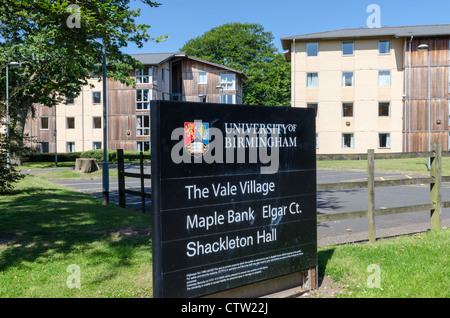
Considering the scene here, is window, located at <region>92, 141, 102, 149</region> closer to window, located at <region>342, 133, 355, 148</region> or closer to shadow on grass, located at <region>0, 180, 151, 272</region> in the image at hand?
window, located at <region>342, 133, 355, 148</region>

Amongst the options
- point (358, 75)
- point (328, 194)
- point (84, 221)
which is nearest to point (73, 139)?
point (358, 75)

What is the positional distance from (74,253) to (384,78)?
40.5m

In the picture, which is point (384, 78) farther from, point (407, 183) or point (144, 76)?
point (407, 183)

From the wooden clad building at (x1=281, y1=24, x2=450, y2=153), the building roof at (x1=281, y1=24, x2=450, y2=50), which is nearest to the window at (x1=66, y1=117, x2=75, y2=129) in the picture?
the building roof at (x1=281, y1=24, x2=450, y2=50)

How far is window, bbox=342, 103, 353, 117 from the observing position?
138ft

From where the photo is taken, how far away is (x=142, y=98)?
171 ft

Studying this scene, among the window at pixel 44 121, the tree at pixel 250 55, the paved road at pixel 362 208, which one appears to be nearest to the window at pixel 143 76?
the window at pixel 44 121

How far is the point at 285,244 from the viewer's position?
4605mm

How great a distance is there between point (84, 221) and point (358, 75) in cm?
3758

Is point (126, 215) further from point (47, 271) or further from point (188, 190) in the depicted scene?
point (188, 190)

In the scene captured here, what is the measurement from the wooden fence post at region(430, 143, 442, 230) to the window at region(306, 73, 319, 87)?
3533 cm

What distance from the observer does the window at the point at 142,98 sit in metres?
52.1

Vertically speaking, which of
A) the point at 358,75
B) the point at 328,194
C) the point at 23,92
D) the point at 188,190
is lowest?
the point at 328,194
